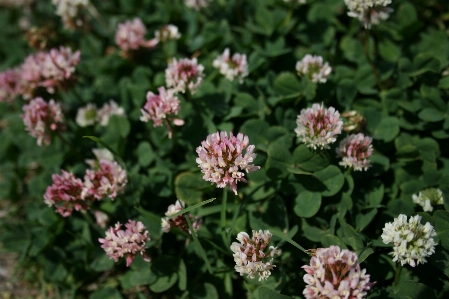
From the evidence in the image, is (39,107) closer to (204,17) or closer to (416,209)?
(204,17)

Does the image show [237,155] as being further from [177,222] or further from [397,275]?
[397,275]

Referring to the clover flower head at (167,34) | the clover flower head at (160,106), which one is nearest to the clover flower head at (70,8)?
the clover flower head at (167,34)

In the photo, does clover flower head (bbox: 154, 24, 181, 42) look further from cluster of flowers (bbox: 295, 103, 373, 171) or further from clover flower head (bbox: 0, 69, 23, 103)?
cluster of flowers (bbox: 295, 103, 373, 171)

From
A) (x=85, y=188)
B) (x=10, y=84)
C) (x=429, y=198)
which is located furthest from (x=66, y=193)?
(x=429, y=198)

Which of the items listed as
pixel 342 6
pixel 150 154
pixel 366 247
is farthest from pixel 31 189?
pixel 342 6

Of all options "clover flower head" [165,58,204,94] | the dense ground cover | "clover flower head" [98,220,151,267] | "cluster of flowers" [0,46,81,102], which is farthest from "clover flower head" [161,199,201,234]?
"cluster of flowers" [0,46,81,102]

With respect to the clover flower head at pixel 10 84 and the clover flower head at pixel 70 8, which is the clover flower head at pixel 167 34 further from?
the clover flower head at pixel 10 84
